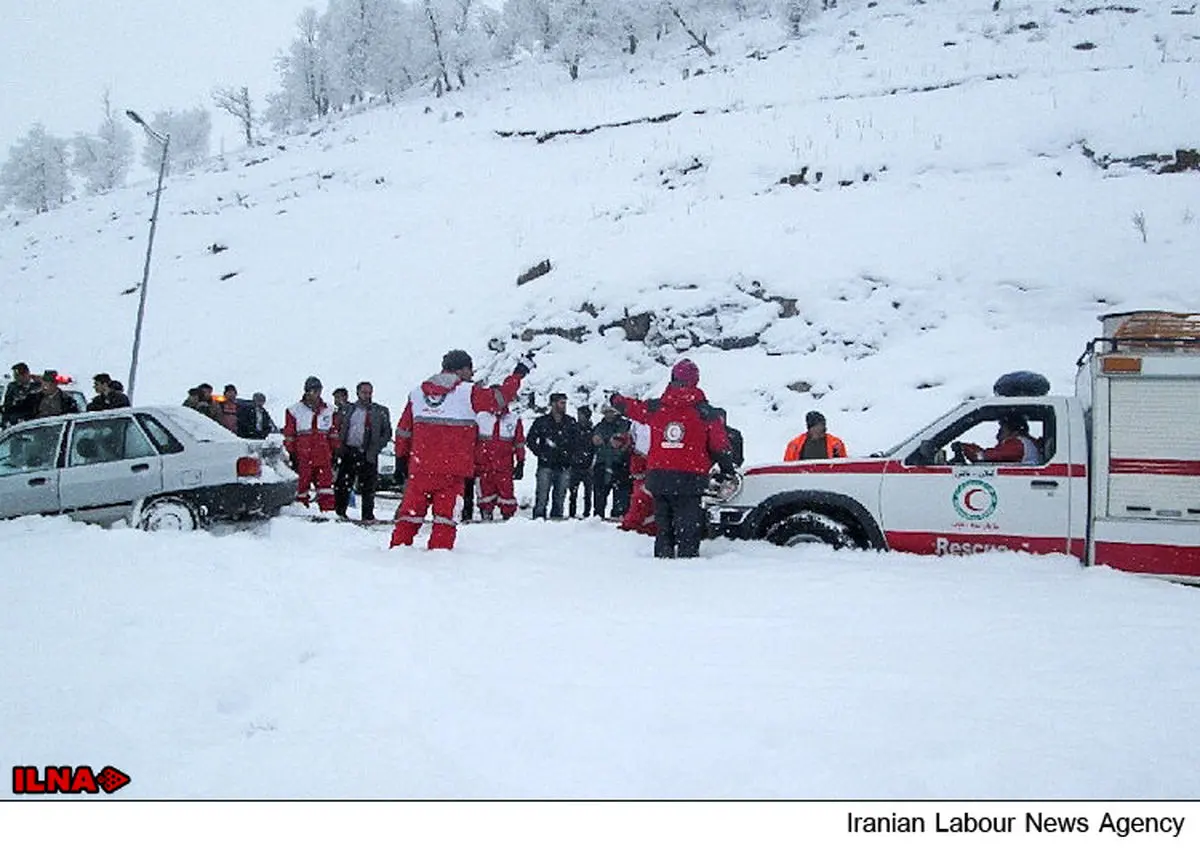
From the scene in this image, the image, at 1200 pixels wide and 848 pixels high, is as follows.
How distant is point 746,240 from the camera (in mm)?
17562

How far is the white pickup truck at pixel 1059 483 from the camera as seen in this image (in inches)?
226

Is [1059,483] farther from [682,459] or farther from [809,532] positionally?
[682,459]

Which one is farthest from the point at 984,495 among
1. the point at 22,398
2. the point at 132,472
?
the point at 22,398

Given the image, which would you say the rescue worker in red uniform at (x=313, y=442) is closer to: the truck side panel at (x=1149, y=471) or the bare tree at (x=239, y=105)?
the truck side panel at (x=1149, y=471)

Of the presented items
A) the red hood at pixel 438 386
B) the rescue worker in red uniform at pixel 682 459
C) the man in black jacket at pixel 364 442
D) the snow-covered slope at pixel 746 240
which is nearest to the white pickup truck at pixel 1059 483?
the rescue worker in red uniform at pixel 682 459

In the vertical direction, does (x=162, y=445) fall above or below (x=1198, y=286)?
below

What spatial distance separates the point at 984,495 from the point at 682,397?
246cm

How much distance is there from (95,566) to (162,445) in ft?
9.12

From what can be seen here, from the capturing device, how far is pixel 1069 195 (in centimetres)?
1644

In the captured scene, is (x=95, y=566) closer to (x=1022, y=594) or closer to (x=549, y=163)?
(x=1022, y=594)

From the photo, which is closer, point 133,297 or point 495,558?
point 495,558

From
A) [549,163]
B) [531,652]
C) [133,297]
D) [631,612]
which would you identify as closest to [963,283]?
[631,612]

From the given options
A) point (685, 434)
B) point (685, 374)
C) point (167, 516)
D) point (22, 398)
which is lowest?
point (167, 516)

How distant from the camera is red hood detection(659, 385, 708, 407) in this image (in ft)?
21.8
